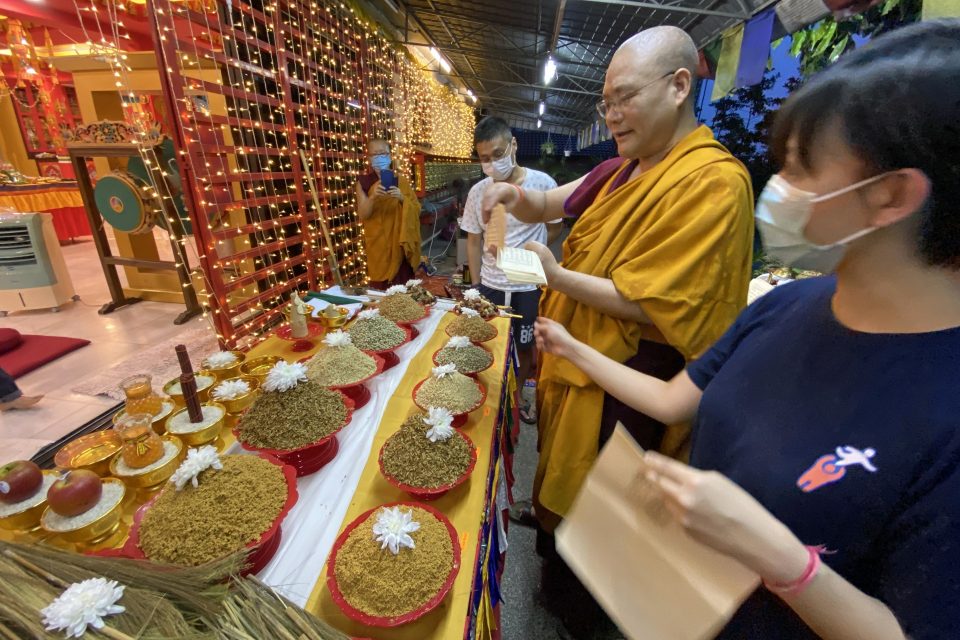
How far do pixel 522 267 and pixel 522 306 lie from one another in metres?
1.79

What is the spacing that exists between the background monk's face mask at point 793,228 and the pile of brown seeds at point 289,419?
4.05ft

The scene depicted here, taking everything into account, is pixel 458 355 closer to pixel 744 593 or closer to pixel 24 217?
pixel 744 593

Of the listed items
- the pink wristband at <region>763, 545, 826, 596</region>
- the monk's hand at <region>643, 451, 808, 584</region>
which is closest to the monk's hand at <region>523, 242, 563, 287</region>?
the monk's hand at <region>643, 451, 808, 584</region>

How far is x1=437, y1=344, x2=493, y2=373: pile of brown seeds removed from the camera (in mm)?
1748

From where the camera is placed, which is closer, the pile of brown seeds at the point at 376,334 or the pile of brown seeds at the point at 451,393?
the pile of brown seeds at the point at 451,393

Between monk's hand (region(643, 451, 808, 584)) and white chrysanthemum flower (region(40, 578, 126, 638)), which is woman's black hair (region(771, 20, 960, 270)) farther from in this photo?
white chrysanthemum flower (region(40, 578, 126, 638))

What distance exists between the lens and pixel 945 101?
0.49 m

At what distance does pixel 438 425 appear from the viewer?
1.22m

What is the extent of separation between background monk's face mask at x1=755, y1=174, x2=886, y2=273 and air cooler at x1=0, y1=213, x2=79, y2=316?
20.4 feet

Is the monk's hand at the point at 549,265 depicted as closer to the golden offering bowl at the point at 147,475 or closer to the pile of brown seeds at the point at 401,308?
the pile of brown seeds at the point at 401,308

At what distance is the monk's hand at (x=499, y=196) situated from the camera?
188cm

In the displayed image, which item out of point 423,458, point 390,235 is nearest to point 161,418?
point 423,458

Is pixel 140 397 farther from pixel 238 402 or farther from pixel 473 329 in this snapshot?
pixel 473 329

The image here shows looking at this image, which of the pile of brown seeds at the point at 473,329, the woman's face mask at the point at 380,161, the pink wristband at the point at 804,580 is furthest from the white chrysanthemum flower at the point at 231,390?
the woman's face mask at the point at 380,161
